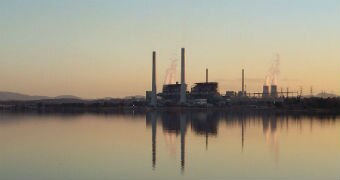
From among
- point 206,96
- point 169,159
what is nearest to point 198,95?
point 206,96

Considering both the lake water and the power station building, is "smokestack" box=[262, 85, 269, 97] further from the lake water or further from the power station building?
the lake water

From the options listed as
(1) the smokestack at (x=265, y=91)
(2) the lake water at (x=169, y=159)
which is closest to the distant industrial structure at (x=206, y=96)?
(1) the smokestack at (x=265, y=91)

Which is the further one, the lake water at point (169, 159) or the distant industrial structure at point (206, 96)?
the distant industrial structure at point (206, 96)

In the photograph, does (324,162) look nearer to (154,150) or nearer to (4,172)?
(154,150)

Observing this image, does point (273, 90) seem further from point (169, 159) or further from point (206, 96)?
point (169, 159)

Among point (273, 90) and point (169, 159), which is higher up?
point (273, 90)

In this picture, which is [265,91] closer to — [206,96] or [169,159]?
[206,96]

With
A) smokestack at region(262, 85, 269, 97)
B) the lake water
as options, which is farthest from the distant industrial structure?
the lake water

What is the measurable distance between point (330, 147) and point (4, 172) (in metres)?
16.1

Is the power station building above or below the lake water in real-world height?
above

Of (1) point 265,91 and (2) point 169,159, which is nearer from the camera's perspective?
(2) point 169,159

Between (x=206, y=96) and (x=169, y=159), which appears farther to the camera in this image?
(x=206, y=96)

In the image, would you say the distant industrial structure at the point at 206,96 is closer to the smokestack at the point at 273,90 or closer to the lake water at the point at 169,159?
the smokestack at the point at 273,90

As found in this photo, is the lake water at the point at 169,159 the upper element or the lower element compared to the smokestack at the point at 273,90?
lower
